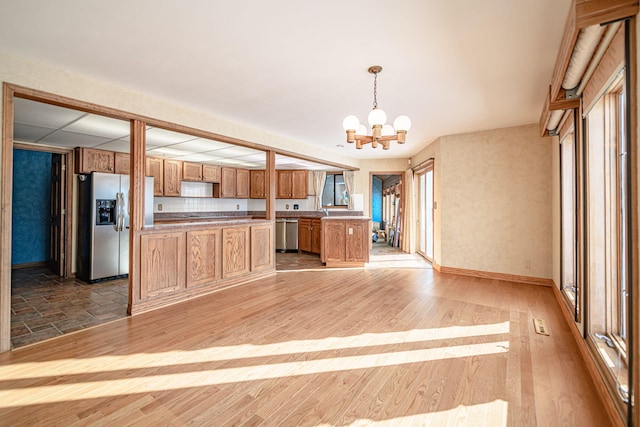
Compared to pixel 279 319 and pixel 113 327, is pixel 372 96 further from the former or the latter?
pixel 113 327

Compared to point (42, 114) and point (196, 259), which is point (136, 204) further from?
point (42, 114)

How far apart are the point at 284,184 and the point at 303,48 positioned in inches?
241

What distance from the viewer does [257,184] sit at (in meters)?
8.41

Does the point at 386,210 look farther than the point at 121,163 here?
Yes

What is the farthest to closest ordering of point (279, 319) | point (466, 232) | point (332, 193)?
point (332, 193) < point (466, 232) < point (279, 319)

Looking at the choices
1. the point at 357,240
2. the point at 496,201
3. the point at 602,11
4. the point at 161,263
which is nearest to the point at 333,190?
the point at 357,240

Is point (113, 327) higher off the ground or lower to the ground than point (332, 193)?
lower

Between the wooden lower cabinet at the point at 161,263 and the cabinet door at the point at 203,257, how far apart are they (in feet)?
0.39

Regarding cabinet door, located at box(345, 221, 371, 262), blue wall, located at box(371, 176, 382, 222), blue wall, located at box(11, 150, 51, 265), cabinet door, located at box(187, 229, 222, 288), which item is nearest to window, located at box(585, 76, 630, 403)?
cabinet door, located at box(345, 221, 371, 262)

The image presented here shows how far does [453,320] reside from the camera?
125 inches

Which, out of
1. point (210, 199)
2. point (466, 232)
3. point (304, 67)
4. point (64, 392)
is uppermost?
point (304, 67)

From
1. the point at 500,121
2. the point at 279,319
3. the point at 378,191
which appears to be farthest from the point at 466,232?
the point at 378,191

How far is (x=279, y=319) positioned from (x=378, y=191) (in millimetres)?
10482

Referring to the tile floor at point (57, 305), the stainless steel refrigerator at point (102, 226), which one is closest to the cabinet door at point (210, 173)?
the stainless steel refrigerator at point (102, 226)
